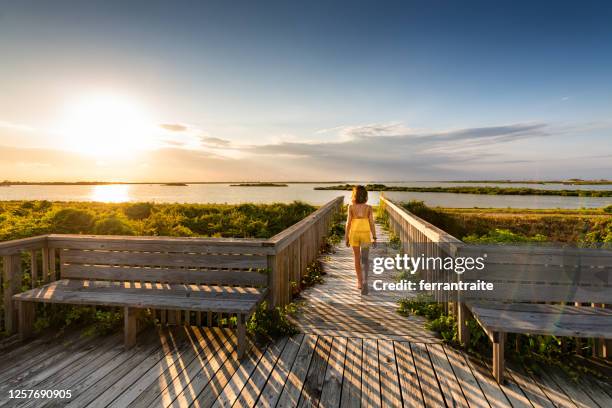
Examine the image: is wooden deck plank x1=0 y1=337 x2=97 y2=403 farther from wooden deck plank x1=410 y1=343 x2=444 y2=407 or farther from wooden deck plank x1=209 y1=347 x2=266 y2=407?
wooden deck plank x1=410 y1=343 x2=444 y2=407

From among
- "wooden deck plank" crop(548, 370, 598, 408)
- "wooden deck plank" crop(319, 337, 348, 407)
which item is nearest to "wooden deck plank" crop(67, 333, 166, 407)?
"wooden deck plank" crop(319, 337, 348, 407)

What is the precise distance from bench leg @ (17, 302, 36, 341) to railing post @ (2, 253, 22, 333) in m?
0.21

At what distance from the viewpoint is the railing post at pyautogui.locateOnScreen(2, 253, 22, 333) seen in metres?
3.60

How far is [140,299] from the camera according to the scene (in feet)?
11.0

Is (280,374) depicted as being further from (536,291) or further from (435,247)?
(435,247)

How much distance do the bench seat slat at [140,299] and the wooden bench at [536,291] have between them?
7.40 ft

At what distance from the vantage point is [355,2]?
916cm

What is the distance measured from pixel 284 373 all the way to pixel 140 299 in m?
1.79

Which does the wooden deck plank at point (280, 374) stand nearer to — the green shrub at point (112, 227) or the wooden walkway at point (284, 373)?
the wooden walkway at point (284, 373)

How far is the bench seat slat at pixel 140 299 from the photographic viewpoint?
124 inches

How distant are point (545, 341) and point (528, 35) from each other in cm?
1196

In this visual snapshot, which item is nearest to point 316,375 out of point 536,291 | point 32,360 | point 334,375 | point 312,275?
point 334,375

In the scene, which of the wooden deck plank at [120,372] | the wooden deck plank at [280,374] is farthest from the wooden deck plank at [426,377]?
the wooden deck plank at [120,372]

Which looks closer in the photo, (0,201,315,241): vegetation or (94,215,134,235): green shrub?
(0,201,315,241): vegetation
